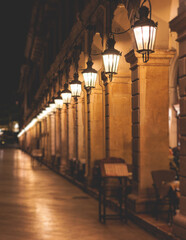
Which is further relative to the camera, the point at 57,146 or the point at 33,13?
the point at 33,13

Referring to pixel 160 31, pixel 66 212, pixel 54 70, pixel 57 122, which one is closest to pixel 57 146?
pixel 57 122

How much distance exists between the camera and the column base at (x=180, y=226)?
7.79 meters

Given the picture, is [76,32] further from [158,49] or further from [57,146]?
[57,146]

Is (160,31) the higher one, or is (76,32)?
(76,32)

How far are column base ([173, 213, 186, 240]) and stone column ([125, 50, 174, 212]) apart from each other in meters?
2.48

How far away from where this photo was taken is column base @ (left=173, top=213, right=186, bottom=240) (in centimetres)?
779

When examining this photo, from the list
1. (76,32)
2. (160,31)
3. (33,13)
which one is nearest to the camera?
(160,31)

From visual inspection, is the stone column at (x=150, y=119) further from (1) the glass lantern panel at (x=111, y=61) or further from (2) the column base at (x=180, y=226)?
(2) the column base at (x=180, y=226)

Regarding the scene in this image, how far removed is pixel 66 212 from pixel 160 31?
5080 mm

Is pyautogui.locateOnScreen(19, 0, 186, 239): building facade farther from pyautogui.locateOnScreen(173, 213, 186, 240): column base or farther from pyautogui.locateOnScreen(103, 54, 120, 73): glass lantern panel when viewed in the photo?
pyautogui.locateOnScreen(103, 54, 120, 73): glass lantern panel

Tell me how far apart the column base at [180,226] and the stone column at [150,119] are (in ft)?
8.15

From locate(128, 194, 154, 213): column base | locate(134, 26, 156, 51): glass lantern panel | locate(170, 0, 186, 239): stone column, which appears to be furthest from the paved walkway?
locate(134, 26, 156, 51): glass lantern panel

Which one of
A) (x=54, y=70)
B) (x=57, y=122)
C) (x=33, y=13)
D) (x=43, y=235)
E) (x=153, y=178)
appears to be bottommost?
(x=43, y=235)

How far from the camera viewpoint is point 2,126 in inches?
4823
